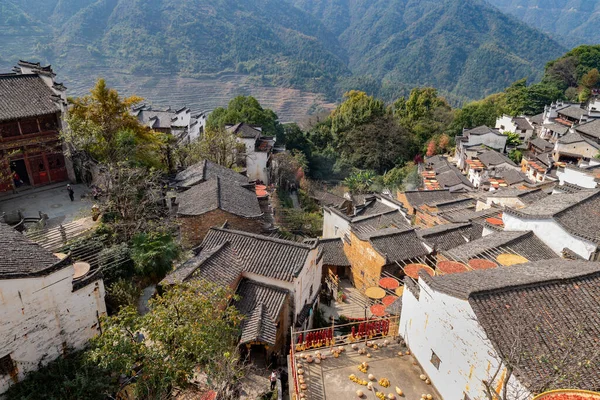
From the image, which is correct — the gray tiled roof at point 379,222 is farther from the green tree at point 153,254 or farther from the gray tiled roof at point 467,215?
the green tree at point 153,254

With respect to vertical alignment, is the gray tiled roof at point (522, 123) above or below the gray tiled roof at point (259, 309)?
above

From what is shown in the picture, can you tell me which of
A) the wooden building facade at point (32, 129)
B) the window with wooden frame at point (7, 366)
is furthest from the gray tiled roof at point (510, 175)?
the window with wooden frame at point (7, 366)

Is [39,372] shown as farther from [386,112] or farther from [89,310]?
[386,112]

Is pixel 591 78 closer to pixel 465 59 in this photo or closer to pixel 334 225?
pixel 334 225

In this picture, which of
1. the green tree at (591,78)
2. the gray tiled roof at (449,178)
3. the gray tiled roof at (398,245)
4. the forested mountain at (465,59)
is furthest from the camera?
the forested mountain at (465,59)

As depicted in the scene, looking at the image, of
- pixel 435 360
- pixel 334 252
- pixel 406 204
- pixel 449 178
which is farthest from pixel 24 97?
pixel 449 178

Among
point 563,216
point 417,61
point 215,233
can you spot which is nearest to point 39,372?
point 215,233
